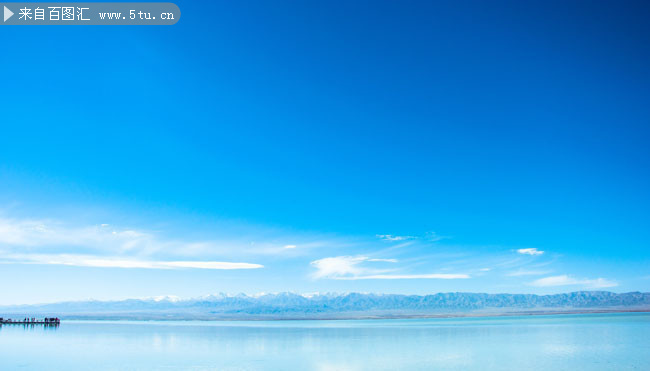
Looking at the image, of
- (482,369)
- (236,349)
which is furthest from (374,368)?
(236,349)

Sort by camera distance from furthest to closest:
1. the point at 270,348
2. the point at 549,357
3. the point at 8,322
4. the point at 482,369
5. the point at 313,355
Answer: the point at 8,322, the point at 270,348, the point at 313,355, the point at 549,357, the point at 482,369

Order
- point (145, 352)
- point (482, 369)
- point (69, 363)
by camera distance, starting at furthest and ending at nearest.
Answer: point (145, 352) < point (69, 363) < point (482, 369)

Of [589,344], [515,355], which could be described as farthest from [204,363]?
[589,344]

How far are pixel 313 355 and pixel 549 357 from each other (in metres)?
15.8

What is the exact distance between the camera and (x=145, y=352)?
3522 cm

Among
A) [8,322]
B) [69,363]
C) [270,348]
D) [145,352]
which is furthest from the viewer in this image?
[8,322]

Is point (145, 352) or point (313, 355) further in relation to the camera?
point (145, 352)

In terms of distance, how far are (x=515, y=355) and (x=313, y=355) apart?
14.0 m

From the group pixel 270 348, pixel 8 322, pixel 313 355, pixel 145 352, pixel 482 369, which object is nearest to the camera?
pixel 482 369

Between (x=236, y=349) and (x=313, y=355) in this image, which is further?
(x=236, y=349)

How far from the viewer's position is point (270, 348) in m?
37.9

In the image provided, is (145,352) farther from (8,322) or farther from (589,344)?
(8,322)

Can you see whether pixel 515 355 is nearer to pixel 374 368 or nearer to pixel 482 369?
pixel 482 369

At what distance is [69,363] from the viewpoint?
1120 inches
